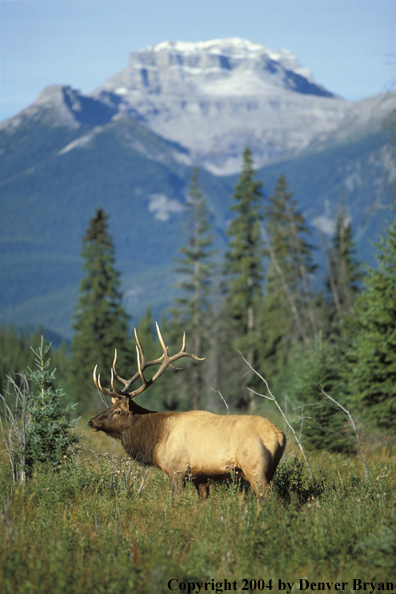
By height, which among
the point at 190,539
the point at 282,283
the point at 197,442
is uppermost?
the point at 282,283

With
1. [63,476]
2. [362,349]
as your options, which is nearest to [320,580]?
[63,476]

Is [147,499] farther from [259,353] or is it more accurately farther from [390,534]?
[259,353]

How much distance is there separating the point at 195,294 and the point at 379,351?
2741 centimetres

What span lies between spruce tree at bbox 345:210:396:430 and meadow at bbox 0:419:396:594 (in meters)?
5.19

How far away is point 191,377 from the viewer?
41.4 m

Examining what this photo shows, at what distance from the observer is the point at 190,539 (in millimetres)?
5801

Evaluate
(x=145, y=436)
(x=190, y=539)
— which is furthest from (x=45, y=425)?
(x=190, y=539)

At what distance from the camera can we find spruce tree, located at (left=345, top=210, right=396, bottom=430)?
12.8 metres

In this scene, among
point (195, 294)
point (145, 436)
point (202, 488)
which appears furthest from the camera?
point (195, 294)

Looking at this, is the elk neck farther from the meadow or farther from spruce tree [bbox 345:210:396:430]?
spruce tree [bbox 345:210:396:430]

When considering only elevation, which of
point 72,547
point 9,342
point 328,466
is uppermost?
point 72,547

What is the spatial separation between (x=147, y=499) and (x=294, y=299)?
2388 centimetres

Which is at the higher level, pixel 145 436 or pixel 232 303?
pixel 145 436

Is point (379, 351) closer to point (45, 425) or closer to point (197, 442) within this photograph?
point (197, 442)
